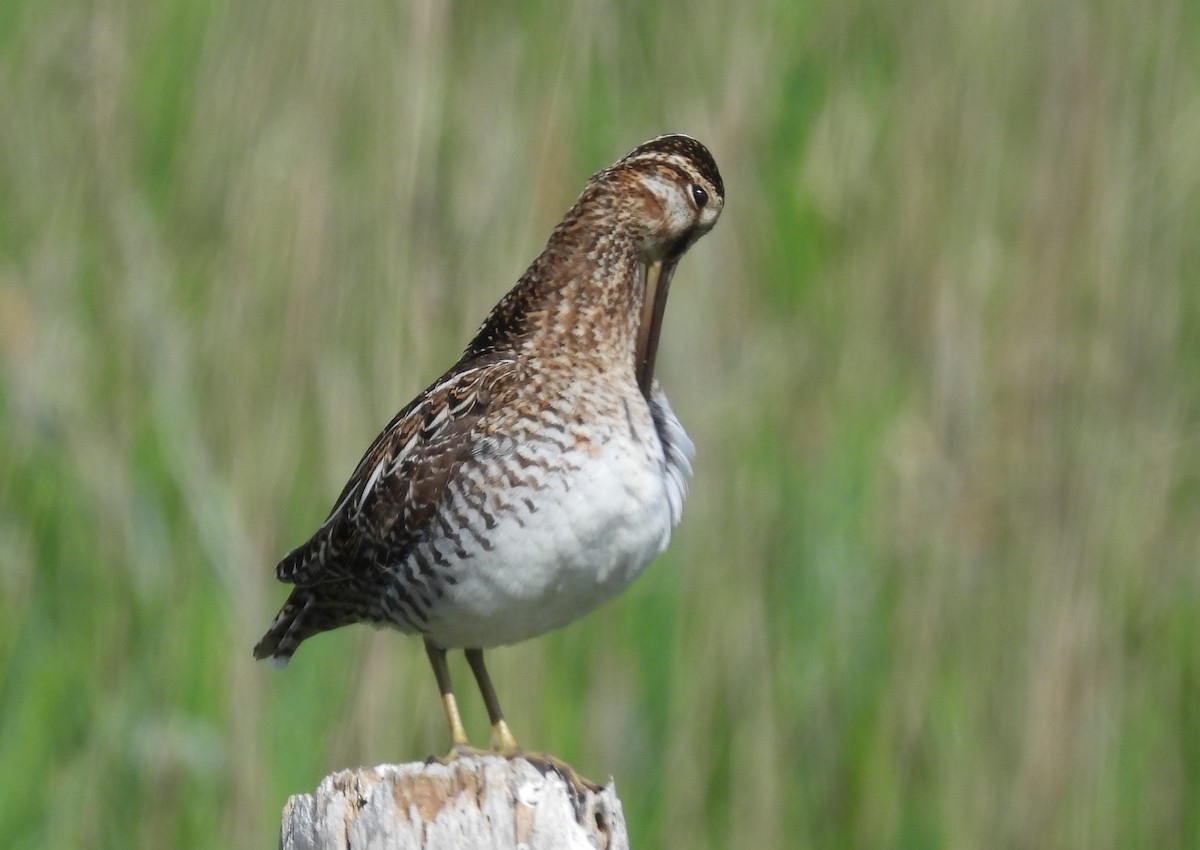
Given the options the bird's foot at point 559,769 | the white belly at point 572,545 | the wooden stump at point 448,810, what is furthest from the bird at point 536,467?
the wooden stump at point 448,810

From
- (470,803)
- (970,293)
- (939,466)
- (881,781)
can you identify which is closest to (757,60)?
(970,293)

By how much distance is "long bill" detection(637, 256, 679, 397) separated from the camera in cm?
313

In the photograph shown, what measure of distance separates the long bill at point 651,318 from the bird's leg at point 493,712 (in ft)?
1.99

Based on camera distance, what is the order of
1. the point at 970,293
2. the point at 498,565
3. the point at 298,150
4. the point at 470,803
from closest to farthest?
the point at 470,803 → the point at 498,565 → the point at 298,150 → the point at 970,293

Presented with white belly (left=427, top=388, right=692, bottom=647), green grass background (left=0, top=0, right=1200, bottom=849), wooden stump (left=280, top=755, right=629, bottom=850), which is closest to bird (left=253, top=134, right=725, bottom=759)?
white belly (left=427, top=388, right=692, bottom=647)

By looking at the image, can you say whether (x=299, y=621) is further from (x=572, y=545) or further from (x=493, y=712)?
(x=572, y=545)

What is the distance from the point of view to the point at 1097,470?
3.73 m

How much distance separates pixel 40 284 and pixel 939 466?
1.94m

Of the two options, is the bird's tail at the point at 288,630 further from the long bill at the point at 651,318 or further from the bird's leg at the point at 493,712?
the long bill at the point at 651,318

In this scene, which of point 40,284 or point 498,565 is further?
point 40,284

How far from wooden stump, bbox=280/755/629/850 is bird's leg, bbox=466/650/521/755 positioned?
68 centimetres

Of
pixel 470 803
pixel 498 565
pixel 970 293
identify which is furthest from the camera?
pixel 970 293

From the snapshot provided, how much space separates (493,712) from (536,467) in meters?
0.61

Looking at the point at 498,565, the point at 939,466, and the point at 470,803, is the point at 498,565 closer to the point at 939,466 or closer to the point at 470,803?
the point at 470,803
